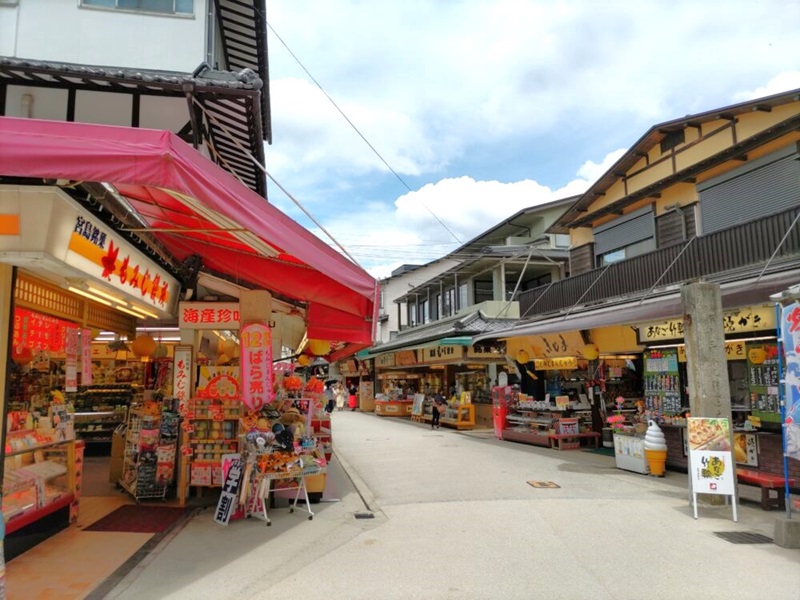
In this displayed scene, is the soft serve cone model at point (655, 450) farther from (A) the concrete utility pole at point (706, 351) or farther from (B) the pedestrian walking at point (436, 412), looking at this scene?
(B) the pedestrian walking at point (436, 412)

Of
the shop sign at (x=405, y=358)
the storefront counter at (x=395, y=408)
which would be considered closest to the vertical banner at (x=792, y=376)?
the storefront counter at (x=395, y=408)

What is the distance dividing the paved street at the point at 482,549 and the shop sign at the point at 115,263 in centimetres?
303

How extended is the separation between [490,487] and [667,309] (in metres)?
4.50

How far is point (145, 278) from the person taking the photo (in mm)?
7117

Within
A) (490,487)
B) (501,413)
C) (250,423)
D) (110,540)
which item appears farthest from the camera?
(501,413)

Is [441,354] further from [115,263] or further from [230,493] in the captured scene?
[115,263]

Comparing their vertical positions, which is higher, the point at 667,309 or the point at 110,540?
the point at 667,309

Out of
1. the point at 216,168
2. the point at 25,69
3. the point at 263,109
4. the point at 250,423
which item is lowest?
the point at 250,423

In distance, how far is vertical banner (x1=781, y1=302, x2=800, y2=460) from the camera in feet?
20.6

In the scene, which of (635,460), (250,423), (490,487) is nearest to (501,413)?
(635,460)

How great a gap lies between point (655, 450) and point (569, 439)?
4.42 m

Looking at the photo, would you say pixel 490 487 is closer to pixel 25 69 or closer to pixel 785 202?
pixel 785 202

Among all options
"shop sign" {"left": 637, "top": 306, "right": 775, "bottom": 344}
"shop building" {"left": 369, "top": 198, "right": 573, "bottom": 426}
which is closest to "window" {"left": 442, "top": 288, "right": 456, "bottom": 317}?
"shop building" {"left": 369, "top": 198, "right": 573, "bottom": 426}

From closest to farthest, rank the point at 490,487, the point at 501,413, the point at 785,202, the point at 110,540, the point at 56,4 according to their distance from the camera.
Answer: the point at 110,540, the point at 490,487, the point at 56,4, the point at 785,202, the point at 501,413
